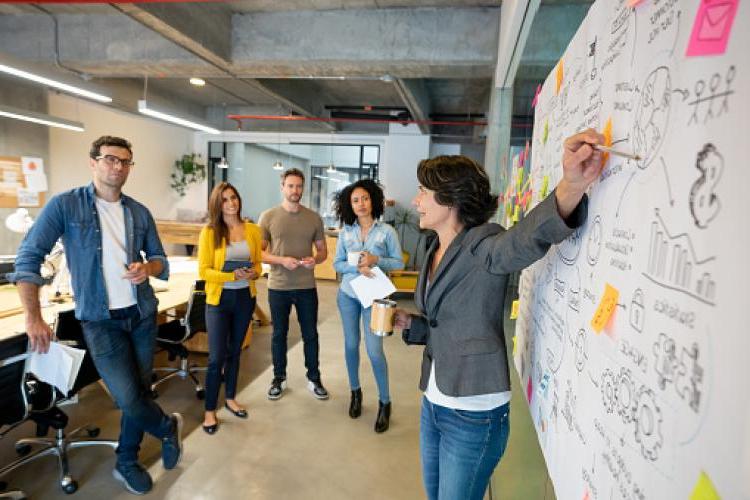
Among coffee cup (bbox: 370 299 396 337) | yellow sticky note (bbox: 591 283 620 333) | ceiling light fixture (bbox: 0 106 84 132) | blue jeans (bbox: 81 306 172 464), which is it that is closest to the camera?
yellow sticky note (bbox: 591 283 620 333)

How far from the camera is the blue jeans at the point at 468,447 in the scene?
127 centimetres

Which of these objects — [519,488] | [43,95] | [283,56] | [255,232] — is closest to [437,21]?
[283,56]

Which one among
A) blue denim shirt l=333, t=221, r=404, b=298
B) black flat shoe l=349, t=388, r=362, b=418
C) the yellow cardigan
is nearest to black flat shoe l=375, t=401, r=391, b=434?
black flat shoe l=349, t=388, r=362, b=418

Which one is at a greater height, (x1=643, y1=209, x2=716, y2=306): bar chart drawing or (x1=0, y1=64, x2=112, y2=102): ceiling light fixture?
(x1=0, y1=64, x2=112, y2=102): ceiling light fixture

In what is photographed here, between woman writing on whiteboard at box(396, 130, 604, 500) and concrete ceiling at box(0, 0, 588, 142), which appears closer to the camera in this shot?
woman writing on whiteboard at box(396, 130, 604, 500)

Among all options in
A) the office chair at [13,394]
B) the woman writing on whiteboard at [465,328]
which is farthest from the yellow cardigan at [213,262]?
the woman writing on whiteboard at [465,328]

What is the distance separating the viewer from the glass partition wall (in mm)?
10141

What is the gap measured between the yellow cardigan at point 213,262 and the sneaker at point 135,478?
972mm

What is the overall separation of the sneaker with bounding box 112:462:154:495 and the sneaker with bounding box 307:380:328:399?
1.39 m

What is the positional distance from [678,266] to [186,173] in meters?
10.7

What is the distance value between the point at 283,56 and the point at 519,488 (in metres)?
4.61

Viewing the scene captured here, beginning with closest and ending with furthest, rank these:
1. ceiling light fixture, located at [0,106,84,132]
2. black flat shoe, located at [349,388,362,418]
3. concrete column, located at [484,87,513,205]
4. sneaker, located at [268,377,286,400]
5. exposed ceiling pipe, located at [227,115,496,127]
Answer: black flat shoe, located at [349,388,362,418]
sneaker, located at [268,377,286,400]
concrete column, located at [484,87,513,205]
ceiling light fixture, located at [0,106,84,132]
exposed ceiling pipe, located at [227,115,496,127]

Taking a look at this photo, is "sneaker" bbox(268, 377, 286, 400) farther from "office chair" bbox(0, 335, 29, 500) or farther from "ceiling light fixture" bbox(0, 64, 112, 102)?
"ceiling light fixture" bbox(0, 64, 112, 102)

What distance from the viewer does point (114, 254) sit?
2127 millimetres
